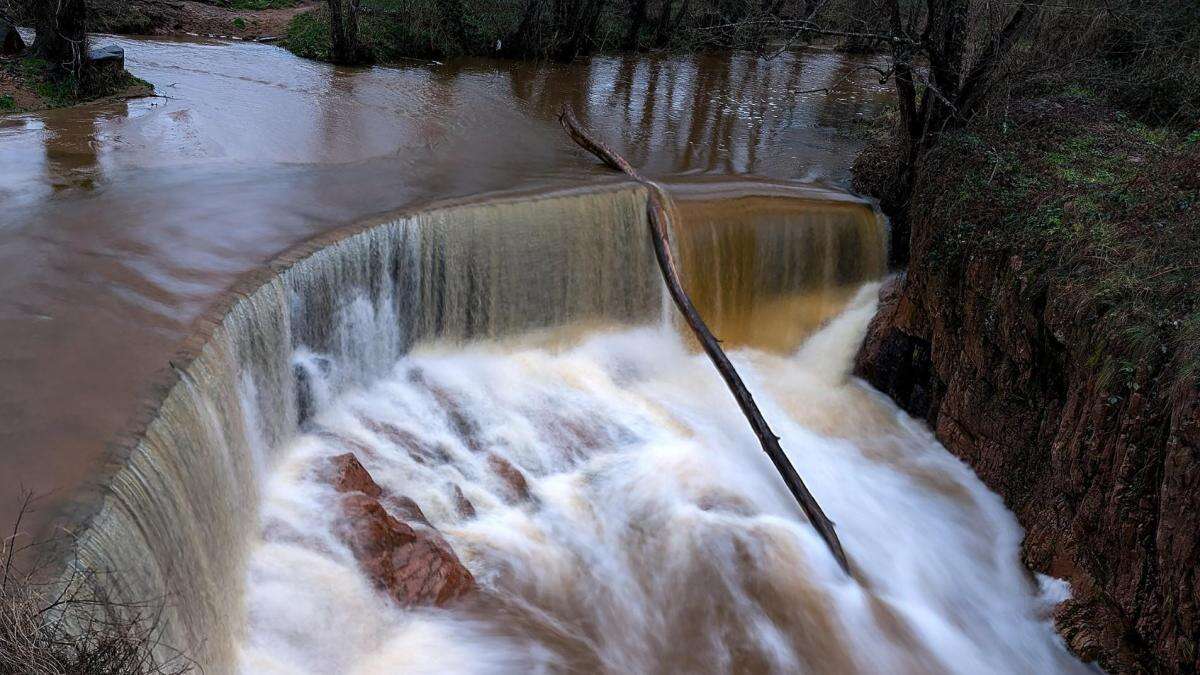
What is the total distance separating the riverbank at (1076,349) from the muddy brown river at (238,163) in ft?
10.2

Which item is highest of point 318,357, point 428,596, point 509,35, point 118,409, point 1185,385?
point 509,35

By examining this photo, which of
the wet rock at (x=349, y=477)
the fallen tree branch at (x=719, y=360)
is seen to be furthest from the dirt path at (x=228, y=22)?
the wet rock at (x=349, y=477)

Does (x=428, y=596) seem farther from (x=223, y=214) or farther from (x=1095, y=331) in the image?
(x=1095, y=331)

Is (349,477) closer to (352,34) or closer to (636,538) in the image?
(636,538)

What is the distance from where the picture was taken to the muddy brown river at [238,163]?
579 centimetres

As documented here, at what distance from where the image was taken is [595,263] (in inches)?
389

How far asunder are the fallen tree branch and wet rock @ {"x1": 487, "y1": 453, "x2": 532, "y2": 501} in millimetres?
2130

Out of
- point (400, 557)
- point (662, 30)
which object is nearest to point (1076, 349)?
point (400, 557)

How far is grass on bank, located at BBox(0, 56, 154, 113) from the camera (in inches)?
464

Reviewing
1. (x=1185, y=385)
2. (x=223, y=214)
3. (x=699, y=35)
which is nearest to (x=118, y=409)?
(x=223, y=214)

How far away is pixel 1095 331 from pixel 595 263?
4797 mm

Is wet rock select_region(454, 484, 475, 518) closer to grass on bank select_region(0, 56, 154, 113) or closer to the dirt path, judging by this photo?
grass on bank select_region(0, 56, 154, 113)

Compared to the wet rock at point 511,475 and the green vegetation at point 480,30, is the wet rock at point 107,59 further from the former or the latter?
the wet rock at point 511,475

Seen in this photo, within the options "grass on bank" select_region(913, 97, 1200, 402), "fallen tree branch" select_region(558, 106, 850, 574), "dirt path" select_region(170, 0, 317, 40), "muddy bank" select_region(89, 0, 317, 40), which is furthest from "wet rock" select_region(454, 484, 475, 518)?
"dirt path" select_region(170, 0, 317, 40)
